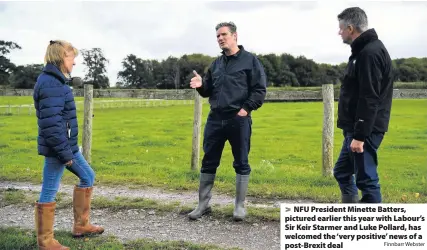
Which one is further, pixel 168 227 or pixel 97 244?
pixel 168 227

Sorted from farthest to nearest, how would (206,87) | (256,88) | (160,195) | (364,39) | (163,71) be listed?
1. (163,71)
2. (160,195)
3. (206,87)
4. (256,88)
5. (364,39)

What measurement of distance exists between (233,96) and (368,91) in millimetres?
1717

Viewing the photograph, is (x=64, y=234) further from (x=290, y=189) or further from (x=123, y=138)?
(x=123, y=138)

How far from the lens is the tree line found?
4838 cm

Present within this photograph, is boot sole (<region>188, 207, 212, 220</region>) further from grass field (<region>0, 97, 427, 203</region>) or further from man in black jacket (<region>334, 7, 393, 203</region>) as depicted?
man in black jacket (<region>334, 7, 393, 203</region>)

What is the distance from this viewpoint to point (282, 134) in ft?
62.9

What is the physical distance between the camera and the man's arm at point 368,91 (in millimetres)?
4129

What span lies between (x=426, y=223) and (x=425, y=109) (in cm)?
2828

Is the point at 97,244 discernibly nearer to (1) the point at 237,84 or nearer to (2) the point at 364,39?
(1) the point at 237,84

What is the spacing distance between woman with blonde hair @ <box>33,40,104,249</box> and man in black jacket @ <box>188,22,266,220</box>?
1584mm

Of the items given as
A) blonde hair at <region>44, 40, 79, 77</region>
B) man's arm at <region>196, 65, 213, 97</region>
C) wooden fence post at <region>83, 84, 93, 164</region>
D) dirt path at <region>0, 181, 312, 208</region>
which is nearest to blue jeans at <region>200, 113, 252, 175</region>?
man's arm at <region>196, 65, 213, 97</region>

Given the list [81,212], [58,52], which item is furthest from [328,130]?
[58,52]

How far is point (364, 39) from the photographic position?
425cm

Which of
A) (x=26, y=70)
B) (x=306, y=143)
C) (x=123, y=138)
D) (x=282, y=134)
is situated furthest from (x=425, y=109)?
(x=26, y=70)
